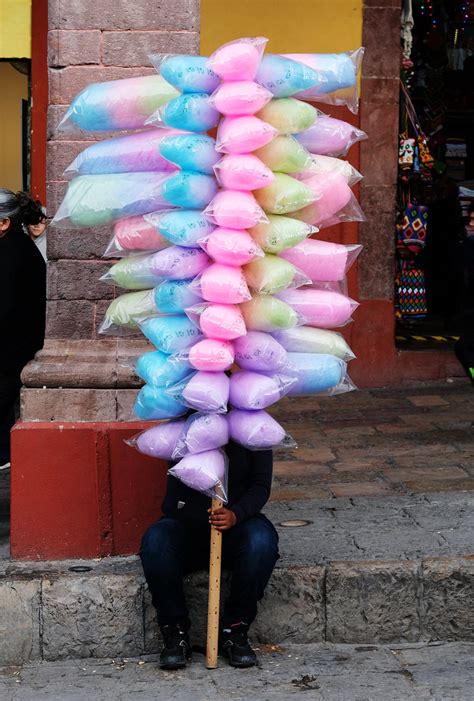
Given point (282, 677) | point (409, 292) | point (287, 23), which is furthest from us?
point (409, 292)

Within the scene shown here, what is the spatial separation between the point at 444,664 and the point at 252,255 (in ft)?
6.09

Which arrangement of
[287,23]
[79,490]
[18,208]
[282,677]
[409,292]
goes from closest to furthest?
[282,677] < [79,490] < [18,208] < [287,23] < [409,292]

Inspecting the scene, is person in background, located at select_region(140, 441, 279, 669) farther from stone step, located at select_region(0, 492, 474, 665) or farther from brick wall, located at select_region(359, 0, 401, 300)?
brick wall, located at select_region(359, 0, 401, 300)

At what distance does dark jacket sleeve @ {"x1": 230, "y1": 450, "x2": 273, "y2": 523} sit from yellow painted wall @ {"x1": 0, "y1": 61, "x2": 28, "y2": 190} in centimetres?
570

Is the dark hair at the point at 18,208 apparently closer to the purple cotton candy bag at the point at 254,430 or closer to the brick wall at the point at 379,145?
the purple cotton candy bag at the point at 254,430

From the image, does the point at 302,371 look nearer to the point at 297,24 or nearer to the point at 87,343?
the point at 87,343

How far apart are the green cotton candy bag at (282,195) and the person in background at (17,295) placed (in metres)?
2.32

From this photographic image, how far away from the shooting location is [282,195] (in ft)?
14.7

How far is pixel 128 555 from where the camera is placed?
546cm

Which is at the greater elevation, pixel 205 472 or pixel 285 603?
pixel 205 472

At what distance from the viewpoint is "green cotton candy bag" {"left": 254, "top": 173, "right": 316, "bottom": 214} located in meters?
4.47

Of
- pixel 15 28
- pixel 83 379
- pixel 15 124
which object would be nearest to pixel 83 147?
pixel 83 379

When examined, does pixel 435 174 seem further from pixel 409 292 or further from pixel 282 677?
pixel 282 677

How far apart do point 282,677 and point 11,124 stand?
20.9ft
